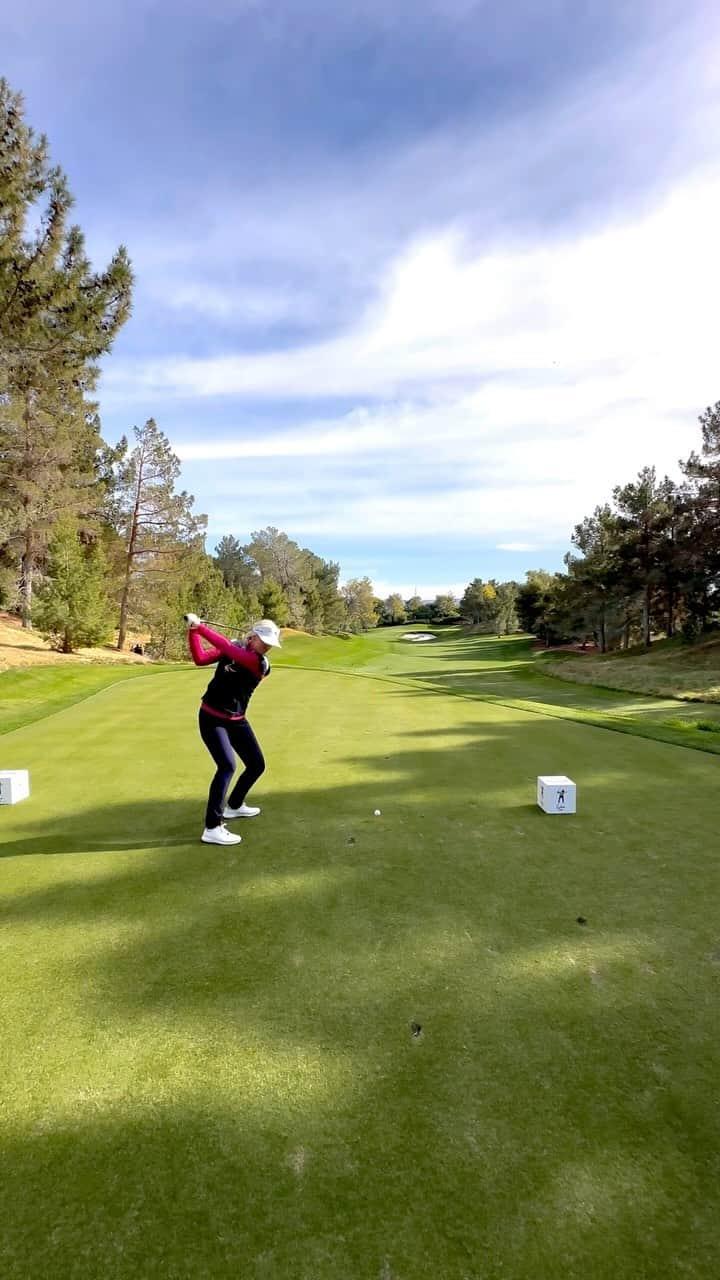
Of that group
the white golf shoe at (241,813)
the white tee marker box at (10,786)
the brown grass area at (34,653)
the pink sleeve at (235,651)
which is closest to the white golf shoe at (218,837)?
the white golf shoe at (241,813)

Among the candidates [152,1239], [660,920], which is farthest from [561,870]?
[152,1239]

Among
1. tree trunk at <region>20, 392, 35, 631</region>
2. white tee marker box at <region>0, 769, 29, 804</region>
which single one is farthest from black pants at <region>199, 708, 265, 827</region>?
tree trunk at <region>20, 392, 35, 631</region>

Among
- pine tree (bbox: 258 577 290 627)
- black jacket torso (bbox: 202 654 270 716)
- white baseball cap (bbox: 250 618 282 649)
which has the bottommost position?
black jacket torso (bbox: 202 654 270 716)

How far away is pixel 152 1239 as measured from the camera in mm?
1852

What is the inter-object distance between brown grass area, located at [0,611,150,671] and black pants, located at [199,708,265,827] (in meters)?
18.0

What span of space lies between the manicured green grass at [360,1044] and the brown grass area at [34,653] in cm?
1942

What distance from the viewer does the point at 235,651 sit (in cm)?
530

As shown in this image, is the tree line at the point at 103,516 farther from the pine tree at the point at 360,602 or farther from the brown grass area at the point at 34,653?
the pine tree at the point at 360,602

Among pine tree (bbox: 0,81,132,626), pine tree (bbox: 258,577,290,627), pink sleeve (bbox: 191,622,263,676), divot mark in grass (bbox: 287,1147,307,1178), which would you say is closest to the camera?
divot mark in grass (bbox: 287,1147,307,1178)

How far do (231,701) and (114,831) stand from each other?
151cm

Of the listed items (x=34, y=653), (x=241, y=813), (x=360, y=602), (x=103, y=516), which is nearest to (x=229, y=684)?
(x=241, y=813)

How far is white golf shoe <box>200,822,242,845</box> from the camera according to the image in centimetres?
500

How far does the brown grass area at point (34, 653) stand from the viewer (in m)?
23.6

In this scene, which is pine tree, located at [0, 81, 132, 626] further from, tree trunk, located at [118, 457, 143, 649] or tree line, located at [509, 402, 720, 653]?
tree line, located at [509, 402, 720, 653]
